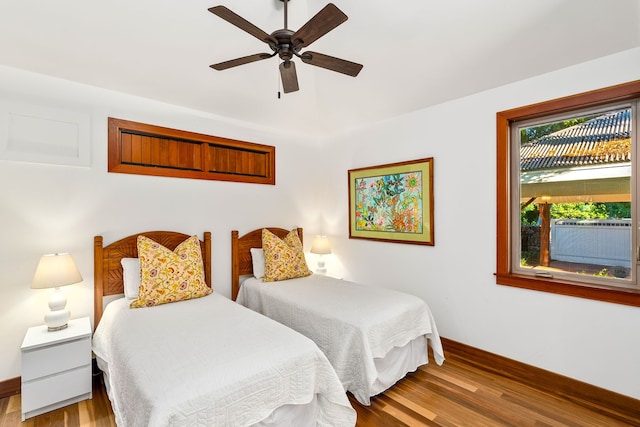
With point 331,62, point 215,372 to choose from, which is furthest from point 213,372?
point 331,62

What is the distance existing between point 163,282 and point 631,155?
12.0ft

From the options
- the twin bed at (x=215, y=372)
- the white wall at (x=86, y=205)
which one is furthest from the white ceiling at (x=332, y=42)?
the twin bed at (x=215, y=372)

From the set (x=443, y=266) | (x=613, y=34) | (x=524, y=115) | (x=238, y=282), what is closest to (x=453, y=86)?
(x=524, y=115)

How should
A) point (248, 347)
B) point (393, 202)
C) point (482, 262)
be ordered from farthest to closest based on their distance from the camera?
point (393, 202)
point (482, 262)
point (248, 347)

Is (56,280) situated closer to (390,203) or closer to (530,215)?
(390,203)

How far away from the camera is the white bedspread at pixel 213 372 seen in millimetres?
1290

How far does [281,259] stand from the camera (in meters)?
3.29

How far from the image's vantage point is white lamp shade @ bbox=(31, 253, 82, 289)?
82.4 inches

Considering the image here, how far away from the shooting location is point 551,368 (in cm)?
229

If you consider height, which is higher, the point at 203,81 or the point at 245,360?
the point at 203,81

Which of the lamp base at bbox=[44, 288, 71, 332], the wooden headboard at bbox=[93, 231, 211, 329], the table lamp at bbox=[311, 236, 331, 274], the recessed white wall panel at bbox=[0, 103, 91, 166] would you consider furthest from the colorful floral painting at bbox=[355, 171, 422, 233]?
the lamp base at bbox=[44, 288, 71, 332]

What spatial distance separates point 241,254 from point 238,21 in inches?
A: 96.7

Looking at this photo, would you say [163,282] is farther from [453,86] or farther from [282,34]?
[453,86]

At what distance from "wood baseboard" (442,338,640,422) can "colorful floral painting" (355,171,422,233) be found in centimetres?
126
